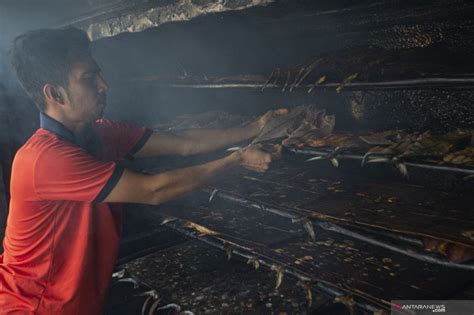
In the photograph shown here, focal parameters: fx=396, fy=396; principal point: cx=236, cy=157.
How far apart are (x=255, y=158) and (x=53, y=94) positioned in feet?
4.35

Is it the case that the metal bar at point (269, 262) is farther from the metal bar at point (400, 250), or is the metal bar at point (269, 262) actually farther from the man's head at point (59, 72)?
the man's head at point (59, 72)

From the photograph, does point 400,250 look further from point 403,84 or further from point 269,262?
point 403,84

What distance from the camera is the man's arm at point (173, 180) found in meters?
2.36

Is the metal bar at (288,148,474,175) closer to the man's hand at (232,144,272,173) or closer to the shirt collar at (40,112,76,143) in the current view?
the man's hand at (232,144,272,173)

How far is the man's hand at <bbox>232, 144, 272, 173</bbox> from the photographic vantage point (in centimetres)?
247

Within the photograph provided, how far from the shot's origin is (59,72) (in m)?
2.43

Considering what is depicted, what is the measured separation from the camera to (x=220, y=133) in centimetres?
343

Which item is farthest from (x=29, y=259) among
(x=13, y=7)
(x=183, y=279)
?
(x=13, y=7)

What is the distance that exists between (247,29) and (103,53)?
260cm

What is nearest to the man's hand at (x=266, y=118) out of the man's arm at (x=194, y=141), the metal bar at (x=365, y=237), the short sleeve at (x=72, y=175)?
the man's arm at (x=194, y=141)

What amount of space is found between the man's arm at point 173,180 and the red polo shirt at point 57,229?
0.07m

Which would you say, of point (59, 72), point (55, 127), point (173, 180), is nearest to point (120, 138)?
point (55, 127)

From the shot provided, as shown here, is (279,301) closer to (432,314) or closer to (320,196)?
(320,196)

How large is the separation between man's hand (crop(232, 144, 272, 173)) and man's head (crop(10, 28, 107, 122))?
102 centimetres
